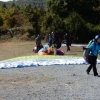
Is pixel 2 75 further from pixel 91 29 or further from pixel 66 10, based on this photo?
pixel 66 10

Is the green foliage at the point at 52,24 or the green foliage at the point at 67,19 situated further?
the green foliage at the point at 52,24

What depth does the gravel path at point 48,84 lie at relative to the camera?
31.8ft

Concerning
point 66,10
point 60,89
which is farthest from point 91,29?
point 60,89

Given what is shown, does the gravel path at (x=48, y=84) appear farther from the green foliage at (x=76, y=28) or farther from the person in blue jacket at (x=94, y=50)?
the green foliage at (x=76, y=28)

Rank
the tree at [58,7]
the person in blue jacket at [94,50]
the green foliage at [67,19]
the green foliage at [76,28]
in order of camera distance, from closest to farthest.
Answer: the person in blue jacket at [94,50], the green foliage at [76,28], the green foliage at [67,19], the tree at [58,7]

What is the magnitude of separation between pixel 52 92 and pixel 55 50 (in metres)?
14.0

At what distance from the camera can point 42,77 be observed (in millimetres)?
12992

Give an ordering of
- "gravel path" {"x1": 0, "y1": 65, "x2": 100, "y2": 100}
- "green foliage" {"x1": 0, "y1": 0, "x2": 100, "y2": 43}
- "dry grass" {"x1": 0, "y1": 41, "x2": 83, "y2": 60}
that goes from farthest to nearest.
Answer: "green foliage" {"x1": 0, "y1": 0, "x2": 100, "y2": 43} < "dry grass" {"x1": 0, "y1": 41, "x2": 83, "y2": 60} < "gravel path" {"x1": 0, "y1": 65, "x2": 100, "y2": 100}

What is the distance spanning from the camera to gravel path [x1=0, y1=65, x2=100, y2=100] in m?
9.69

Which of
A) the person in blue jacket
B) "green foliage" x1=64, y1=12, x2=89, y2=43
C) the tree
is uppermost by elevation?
the person in blue jacket

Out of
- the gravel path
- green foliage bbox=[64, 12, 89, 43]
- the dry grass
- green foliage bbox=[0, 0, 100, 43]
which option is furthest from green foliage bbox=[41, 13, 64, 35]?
the gravel path

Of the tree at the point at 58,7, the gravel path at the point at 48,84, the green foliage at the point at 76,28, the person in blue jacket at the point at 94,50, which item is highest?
the person in blue jacket at the point at 94,50

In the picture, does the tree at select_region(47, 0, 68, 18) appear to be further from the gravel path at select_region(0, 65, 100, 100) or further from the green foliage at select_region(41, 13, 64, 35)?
the gravel path at select_region(0, 65, 100, 100)

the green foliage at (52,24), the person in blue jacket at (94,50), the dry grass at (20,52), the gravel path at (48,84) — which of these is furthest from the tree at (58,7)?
the person in blue jacket at (94,50)
